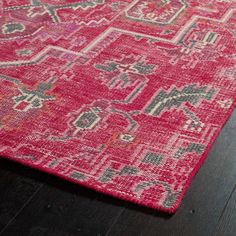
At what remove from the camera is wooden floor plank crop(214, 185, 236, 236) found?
1414 mm

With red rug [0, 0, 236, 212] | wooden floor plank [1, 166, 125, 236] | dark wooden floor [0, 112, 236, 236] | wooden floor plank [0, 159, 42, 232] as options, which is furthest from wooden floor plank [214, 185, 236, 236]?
wooden floor plank [0, 159, 42, 232]

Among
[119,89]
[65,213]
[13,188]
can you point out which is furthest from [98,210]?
[119,89]

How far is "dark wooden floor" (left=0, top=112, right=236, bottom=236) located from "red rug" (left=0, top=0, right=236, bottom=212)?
3cm

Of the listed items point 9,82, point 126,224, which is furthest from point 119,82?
point 126,224

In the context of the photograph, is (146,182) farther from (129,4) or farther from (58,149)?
(129,4)

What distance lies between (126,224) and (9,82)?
793 millimetres

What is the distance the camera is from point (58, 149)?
166cm

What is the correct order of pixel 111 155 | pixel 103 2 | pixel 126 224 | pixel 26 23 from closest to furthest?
pixel 126 224 → pixel 111 155 → pixel 26 23 → pixel 103 2

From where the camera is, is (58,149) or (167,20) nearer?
(58,149)

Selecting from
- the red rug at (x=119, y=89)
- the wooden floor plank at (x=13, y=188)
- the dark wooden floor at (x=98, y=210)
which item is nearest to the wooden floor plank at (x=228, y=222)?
the dark wooden floor at (x=98, y=210)

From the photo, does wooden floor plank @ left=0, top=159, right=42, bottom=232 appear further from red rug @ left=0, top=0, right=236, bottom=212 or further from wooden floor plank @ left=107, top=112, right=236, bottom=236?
wooden floor plank @ left=107, top=112, right=236, bottom=236

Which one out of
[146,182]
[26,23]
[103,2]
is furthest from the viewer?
[103,2]

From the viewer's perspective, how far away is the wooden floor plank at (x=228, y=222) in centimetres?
141

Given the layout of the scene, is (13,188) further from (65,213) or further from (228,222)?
(228,222)
